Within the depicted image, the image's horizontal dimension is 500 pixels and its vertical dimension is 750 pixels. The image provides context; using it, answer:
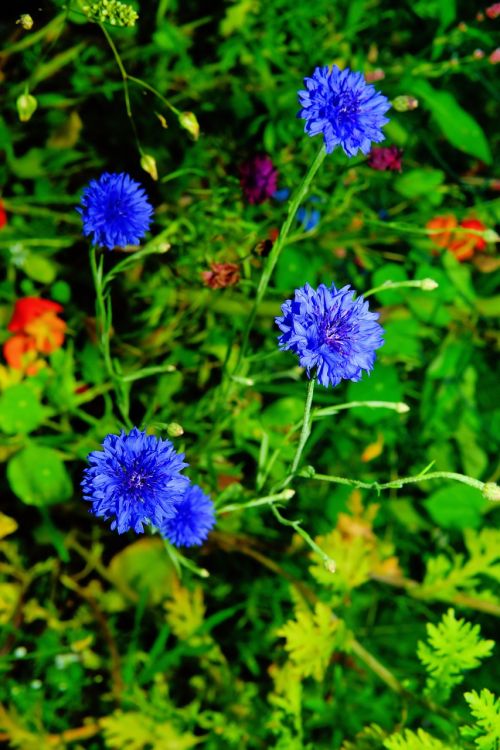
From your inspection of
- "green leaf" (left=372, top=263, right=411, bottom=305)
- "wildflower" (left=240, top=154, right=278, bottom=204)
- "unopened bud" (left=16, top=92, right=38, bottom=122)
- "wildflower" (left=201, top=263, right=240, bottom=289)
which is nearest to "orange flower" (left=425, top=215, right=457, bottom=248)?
"green leaf" (left=372, top=263, right=411, bottom=305)

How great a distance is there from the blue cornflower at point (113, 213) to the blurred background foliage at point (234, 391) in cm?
31

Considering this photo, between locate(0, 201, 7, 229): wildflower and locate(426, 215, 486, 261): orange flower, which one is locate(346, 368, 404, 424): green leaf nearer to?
locate(426, 215, 486, 261): orange flower

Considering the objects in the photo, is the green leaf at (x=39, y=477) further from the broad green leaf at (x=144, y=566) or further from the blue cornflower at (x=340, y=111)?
the blue cornflower at (x=340, y=111)

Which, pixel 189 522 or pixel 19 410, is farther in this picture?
pixel 19 410

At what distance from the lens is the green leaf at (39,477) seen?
1.24 metres

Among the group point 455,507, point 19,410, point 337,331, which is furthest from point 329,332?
point 455,507

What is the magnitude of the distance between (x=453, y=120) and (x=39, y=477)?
111 centimetres

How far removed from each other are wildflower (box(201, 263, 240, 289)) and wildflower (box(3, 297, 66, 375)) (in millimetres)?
322

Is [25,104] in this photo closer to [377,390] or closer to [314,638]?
[377,390]

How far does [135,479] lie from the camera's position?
762mm

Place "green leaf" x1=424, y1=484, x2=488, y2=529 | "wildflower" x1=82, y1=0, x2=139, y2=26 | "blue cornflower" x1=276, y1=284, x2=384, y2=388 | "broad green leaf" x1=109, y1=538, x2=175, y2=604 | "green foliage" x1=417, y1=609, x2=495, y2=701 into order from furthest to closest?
"green leaf" x1=424, y1=484, x2=488, y2=529
"broad green leaf" x1=109, y1=538, x2=175, y2=604
"green foliage" x1=417, y1=609, x2=495, y2=701
"wildflower" x1=82, y1=0, x2=139, y2=26
"blue cornflower" x1=276, y1=284, x2=384, y2=388

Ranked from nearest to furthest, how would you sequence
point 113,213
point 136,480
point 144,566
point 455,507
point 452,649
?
point 136,480 → point 113,213 → point 452,649 → point 144,566 → point 455,507

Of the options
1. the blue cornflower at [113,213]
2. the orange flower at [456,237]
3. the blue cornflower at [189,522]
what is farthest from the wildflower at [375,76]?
the blue cornflower at [189,522]

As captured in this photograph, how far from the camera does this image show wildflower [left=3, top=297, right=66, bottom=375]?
50.7 inches
